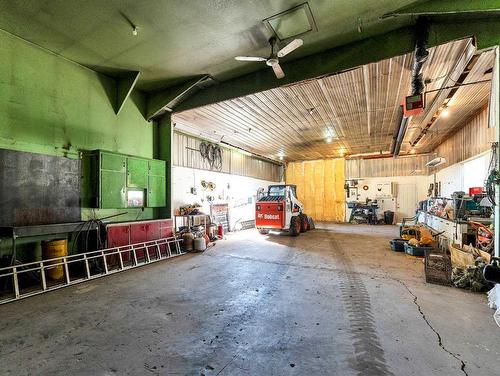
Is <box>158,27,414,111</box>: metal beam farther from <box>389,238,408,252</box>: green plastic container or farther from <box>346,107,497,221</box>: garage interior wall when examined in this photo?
<box>389,238,408,252</box>: green plastic container

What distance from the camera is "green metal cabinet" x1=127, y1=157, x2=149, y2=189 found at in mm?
6056

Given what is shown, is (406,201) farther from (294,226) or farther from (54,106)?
(54,106)

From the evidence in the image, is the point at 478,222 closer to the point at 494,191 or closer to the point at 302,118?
the point at 494,191

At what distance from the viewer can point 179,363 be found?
2.20 meters

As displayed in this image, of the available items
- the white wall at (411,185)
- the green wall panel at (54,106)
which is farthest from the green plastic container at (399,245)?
the green wall panel at (54,106)

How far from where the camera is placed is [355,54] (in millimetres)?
4691

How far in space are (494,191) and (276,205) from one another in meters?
6.32

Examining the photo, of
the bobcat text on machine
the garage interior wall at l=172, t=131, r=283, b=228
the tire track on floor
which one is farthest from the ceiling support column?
Result: the tire track on floor

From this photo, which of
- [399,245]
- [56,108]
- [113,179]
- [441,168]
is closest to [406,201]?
[441,168]

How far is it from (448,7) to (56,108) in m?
7.41

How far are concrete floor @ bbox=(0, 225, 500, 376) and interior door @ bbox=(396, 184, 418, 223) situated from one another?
10.9 meters

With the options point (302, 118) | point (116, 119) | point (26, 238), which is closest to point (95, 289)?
point (26, 238)

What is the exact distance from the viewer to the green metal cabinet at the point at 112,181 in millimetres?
5430

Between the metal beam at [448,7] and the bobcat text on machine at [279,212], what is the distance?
6.53m
